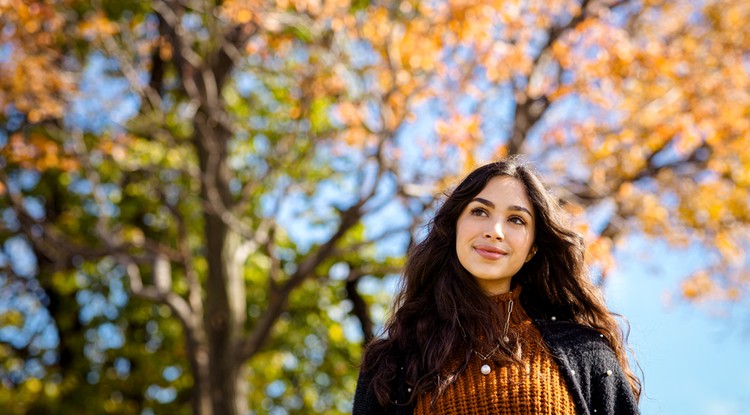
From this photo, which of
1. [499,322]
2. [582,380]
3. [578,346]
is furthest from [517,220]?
[582,380]

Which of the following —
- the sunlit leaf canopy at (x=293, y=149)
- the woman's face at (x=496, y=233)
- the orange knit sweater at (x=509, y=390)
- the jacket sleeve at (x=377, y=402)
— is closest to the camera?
the orange knit sweater at (x=509, y=390)

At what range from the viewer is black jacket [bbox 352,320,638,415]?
9.26 ft

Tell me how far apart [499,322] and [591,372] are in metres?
0.31

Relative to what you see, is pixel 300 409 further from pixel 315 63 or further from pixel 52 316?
pixel 315 63

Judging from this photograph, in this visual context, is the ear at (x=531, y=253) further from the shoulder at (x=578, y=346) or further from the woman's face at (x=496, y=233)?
the shoulder at (x=578, y=346)

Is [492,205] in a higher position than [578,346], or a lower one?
higher

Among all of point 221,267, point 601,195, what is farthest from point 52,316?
point 601,195

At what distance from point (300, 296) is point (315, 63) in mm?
3897

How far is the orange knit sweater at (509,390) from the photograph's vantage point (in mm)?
2729

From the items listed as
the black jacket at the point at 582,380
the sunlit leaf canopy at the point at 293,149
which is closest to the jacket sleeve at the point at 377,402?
the black jacket at the point at 582,380

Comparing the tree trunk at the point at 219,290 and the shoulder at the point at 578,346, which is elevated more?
the shoulder at the point at 578,346

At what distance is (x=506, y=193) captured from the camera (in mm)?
3000

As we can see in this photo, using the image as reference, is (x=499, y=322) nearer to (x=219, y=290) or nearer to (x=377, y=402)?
(x=377, y=402)

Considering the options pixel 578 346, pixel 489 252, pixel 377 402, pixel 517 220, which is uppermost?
pixel 517 220
